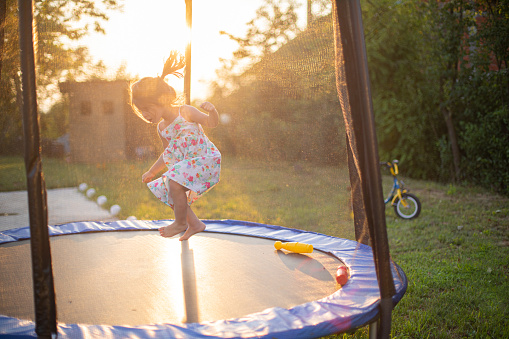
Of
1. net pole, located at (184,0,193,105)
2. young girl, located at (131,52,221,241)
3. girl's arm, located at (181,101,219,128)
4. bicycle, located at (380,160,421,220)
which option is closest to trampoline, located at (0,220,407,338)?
young girl, located at (131,52,221,241)

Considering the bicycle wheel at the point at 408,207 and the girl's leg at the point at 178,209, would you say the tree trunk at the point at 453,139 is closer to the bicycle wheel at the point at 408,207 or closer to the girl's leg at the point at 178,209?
the bicycle wheel at the point at 408,207

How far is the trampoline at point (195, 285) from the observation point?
3.75ft

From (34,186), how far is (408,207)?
2.93m

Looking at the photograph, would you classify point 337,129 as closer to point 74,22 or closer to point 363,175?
point 363,175

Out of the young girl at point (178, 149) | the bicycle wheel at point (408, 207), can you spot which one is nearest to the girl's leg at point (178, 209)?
the young girl at point (178, 149)

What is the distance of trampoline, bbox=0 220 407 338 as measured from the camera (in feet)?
3.75

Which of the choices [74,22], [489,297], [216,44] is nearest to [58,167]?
[74,22]

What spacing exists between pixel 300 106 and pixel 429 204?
2255mm

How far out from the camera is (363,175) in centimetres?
120

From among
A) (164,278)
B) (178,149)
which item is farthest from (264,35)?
(164,278)

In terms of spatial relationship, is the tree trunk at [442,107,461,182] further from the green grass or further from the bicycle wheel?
the bicycle wheel

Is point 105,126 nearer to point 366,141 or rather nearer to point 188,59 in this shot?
point 188,59

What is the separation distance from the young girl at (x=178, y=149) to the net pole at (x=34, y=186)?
0.76m

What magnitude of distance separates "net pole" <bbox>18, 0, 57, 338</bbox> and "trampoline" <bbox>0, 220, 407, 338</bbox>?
116 millimetres
